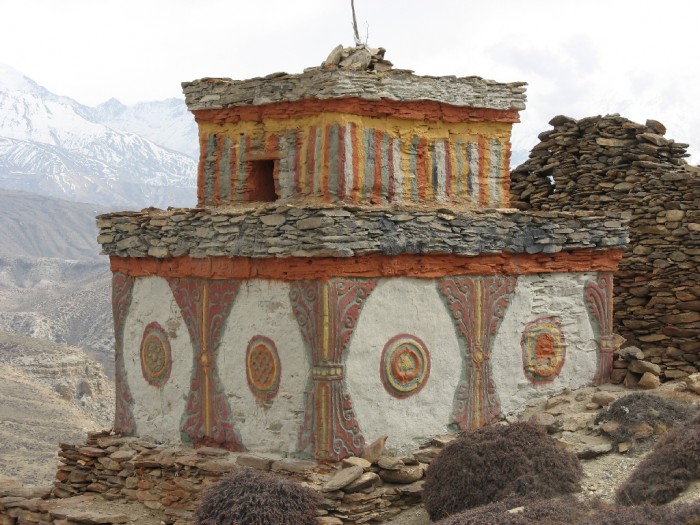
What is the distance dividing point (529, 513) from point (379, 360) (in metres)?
3.36

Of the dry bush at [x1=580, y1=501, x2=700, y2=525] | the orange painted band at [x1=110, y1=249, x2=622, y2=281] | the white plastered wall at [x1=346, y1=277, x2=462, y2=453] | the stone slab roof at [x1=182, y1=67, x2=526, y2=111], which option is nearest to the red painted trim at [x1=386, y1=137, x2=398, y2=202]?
the stone slab roof at [x1=182, y1=67, x2=526, y2=111]

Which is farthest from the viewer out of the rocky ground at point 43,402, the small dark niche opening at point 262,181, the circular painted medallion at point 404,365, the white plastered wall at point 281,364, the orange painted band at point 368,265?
the rocky ground at point 43,402

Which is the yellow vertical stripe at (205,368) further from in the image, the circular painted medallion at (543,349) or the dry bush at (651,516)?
the dry bush at (651,516)

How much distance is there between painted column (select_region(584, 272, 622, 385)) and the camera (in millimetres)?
14914

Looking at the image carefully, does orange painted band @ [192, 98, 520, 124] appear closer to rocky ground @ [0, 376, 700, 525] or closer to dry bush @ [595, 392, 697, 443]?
rocky ground @ [0, 376, 700, 525]

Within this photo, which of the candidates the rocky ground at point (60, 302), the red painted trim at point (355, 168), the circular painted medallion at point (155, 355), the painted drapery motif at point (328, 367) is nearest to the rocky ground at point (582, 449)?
the painted drapery motif at point (328, 367)

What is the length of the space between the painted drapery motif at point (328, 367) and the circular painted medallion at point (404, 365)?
1.93 ft

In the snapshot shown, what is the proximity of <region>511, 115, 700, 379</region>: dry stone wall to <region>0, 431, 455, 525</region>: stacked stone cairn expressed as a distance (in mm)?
6155

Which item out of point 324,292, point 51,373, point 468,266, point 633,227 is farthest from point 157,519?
point 51,373

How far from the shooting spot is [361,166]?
13570mm

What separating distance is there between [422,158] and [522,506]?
5.33 meters

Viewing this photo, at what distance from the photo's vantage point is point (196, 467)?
1316 centimetres

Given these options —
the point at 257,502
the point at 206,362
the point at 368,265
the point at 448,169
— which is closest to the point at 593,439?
the point at 368,265

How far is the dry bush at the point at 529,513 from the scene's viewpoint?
31.5 ft
